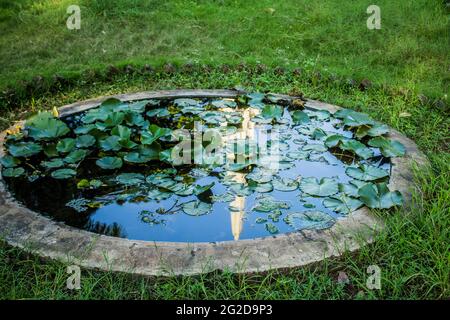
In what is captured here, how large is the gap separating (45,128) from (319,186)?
6.53 feet

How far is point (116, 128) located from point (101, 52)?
284 cm

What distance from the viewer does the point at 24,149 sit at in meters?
3.12

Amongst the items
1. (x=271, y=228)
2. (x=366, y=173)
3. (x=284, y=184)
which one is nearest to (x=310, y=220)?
(x=271, y=228)

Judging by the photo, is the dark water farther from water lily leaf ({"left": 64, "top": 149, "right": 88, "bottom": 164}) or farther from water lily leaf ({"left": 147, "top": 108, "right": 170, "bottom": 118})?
water lily leaf ({"left": 147, "top": 108, "right": 170, "bottom": 118})

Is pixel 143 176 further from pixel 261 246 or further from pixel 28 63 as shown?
pixel 28 63

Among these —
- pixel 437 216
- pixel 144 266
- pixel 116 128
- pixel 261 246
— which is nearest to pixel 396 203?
pixel 437 216

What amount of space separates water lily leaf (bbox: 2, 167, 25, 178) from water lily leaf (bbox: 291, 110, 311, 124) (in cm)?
207

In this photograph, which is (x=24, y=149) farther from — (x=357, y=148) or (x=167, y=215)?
(x=357, y=148)

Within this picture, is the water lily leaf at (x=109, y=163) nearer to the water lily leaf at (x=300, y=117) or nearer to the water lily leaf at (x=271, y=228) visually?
the water lily leaf at (x=271, y=228)

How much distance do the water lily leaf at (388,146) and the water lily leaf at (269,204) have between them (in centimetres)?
95

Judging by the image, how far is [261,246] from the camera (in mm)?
2240

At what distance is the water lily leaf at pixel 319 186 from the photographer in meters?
2.73

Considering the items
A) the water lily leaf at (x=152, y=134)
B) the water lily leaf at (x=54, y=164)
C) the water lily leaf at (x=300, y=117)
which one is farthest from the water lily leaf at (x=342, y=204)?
the water lily leaf at (x=54, y=164)

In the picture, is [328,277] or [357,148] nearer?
[328,277]
